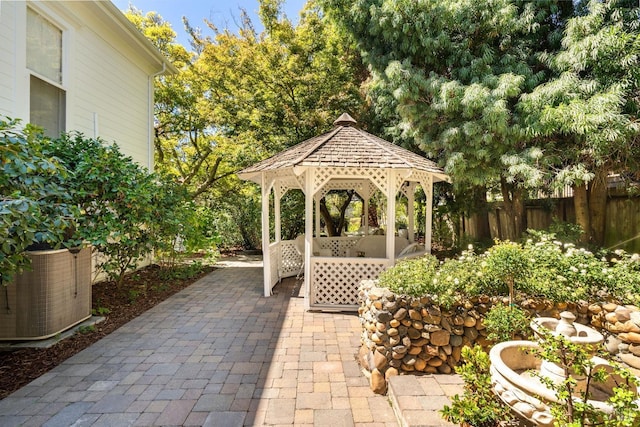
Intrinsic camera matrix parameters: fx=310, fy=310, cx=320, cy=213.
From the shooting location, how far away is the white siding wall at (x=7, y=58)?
4957mm

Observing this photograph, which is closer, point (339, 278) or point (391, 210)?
point (391, 210)

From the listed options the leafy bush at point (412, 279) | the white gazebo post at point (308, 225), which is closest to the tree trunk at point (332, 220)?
the white gazebo post at point (308, 225)

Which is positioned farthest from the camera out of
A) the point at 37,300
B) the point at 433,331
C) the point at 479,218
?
the point at 479,218

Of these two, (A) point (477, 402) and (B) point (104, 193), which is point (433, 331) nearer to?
(A) point (477, 402)

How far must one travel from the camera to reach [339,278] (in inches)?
240

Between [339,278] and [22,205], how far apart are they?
469cm

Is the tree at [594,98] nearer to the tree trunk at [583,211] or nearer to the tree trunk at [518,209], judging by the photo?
the tree trunk at [583,211]

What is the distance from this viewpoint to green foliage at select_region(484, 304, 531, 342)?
3.31 meters

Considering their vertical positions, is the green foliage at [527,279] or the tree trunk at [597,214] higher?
the tree trunk at [597,214]

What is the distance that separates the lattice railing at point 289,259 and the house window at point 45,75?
18.6 ft

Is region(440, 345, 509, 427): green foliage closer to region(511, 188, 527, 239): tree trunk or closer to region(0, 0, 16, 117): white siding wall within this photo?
region(511, 188, 527, 239): tree trunk

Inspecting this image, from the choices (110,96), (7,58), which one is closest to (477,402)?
(7,58)

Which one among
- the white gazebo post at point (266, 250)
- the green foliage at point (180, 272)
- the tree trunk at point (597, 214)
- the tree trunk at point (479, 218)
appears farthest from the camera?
the tree trunk at point (479, 218)

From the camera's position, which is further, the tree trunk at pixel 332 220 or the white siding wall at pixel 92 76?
the tree trunk at pixel 332 220
